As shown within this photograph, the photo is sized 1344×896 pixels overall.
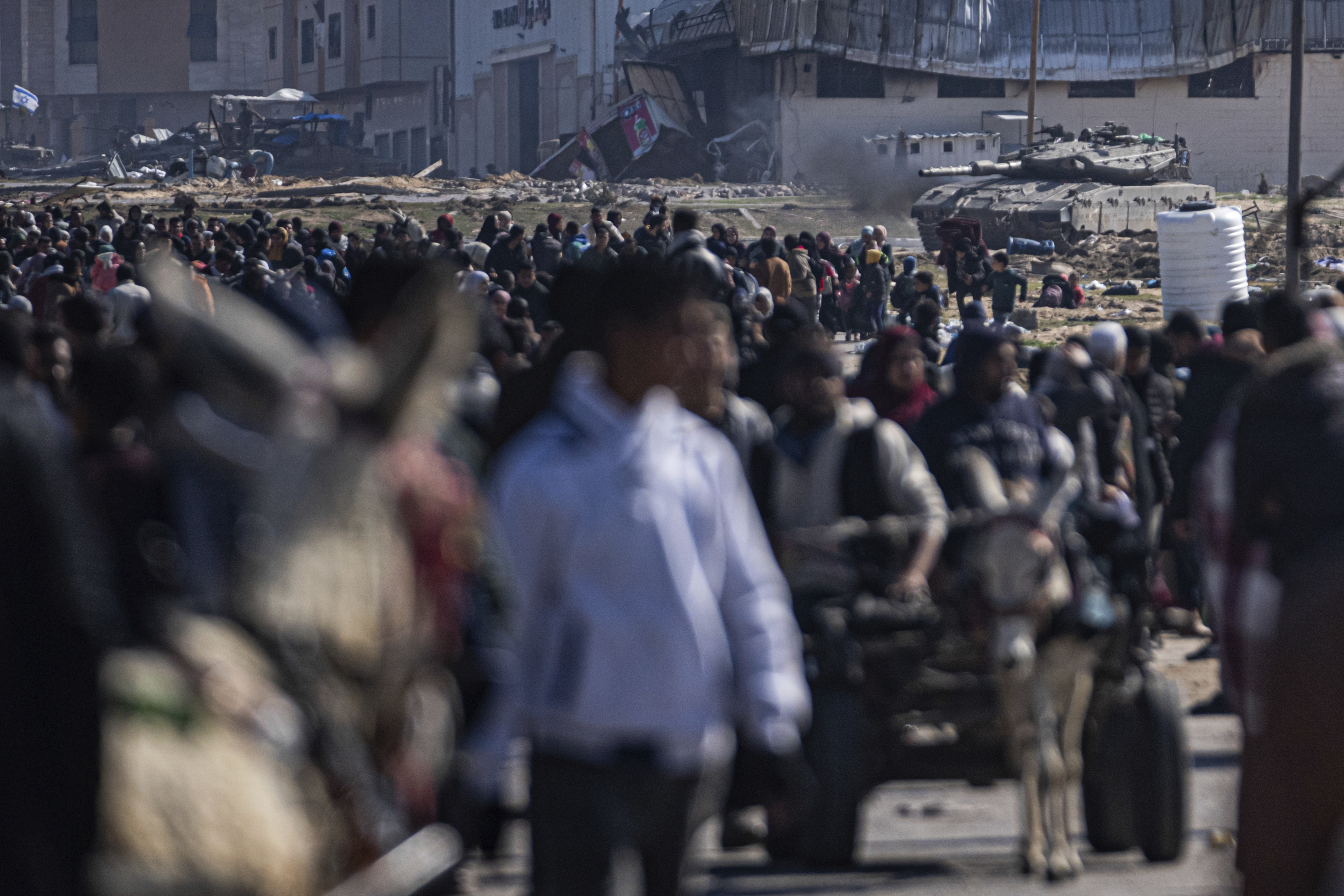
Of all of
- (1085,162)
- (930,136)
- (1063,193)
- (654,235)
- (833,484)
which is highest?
(930,136)

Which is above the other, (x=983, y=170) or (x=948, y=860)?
(x=983, y=170)

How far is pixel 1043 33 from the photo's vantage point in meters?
57.0

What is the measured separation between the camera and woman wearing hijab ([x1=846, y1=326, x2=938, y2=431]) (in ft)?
22.4

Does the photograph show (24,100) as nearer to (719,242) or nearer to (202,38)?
(202,38)

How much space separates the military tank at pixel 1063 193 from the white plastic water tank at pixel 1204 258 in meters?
12.5

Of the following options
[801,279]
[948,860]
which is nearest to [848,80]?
[801,279]

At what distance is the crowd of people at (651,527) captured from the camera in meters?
2.38

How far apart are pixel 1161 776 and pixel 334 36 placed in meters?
75.2

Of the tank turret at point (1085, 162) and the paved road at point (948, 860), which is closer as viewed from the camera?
the paved road at point (948, 860)

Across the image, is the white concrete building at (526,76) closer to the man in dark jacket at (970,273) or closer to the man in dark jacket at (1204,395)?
the man in dark jacket at (970,273)

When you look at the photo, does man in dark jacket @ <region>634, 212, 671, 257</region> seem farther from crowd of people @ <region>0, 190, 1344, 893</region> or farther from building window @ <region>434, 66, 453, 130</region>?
building window @ <region>434, 66, 453, 130</region>

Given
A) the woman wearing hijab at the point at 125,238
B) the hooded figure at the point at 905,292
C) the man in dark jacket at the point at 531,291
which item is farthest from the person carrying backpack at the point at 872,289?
the man in dark jacket at the point at 531,291

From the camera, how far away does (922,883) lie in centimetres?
568

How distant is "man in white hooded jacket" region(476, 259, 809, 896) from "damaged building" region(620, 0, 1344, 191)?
157 ft
